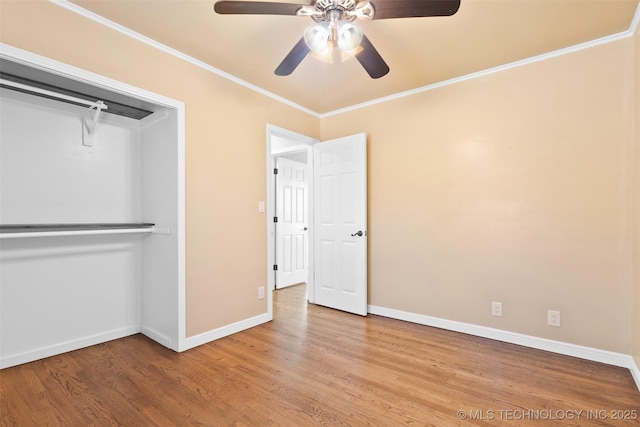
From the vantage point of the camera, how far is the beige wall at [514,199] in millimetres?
2301

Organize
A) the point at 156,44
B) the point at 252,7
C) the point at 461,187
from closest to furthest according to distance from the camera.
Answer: the point at 252,7 → the point at 156,44 → the point at 461,187

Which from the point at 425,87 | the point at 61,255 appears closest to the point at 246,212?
the point at 61,255

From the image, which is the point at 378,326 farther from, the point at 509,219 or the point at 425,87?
the point at 425,87

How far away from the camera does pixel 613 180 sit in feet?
7.51

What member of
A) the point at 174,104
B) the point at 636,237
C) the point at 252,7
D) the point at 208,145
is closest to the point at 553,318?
the point at 636,237

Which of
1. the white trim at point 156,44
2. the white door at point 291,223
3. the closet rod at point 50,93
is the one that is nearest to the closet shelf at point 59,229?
the closet rod at point 50,93

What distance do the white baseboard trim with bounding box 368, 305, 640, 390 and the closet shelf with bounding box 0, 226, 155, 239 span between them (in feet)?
8.82

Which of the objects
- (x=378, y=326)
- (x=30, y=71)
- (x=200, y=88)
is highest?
(x=200, y=88)

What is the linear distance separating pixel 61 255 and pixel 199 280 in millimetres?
1097

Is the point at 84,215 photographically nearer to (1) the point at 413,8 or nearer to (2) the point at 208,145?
(2) the point at 208,145

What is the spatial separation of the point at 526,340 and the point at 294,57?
2957mm

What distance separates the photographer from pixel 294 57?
1.97m

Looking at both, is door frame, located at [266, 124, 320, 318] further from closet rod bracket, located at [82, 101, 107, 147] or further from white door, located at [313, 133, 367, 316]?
closet rod bracket, located at [82, 101, 107, 147]

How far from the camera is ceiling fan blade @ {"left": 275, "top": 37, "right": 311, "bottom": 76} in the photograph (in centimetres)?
189
